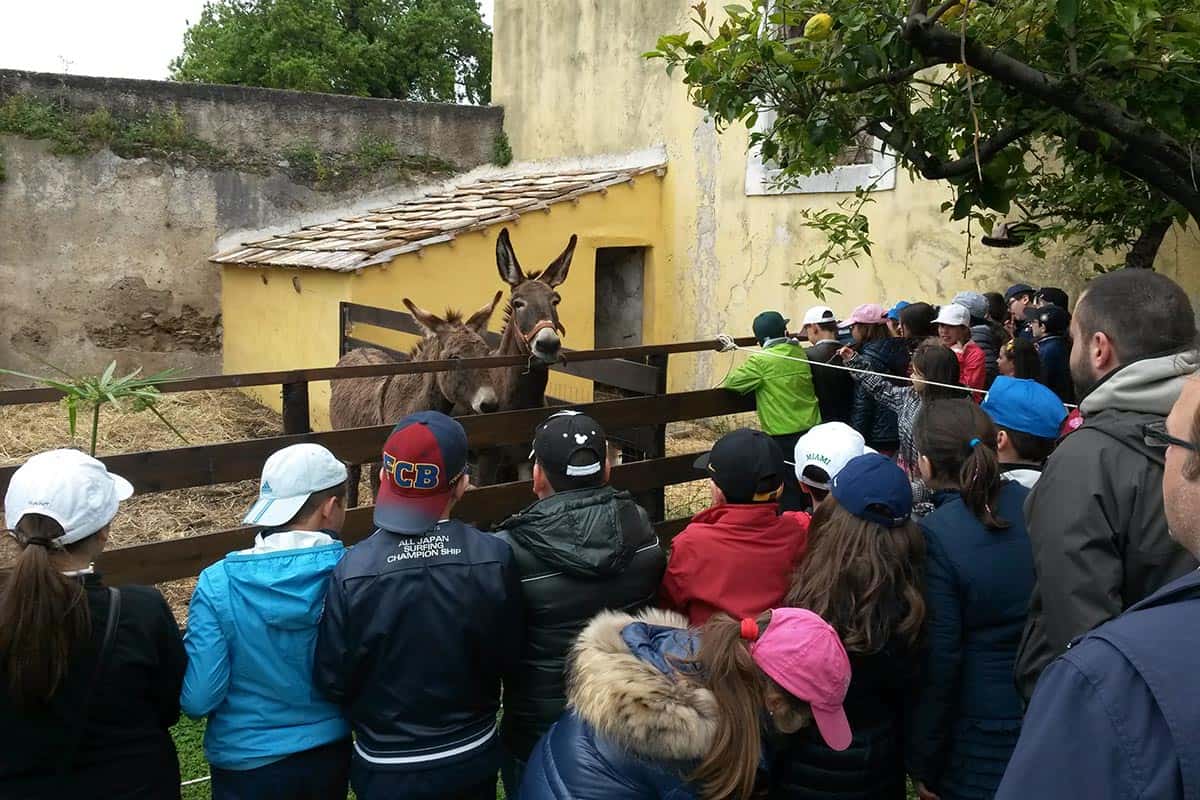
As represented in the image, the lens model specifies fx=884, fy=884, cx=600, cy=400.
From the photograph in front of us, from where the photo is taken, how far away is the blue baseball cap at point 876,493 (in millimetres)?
2342

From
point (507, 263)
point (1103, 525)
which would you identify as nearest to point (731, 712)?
point (1103, 525)

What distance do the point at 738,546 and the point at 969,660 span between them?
0.70m

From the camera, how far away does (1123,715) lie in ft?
3.34

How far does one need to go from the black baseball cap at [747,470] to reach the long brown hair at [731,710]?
34.7 inches

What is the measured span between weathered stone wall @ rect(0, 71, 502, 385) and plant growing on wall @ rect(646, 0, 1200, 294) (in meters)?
10.3

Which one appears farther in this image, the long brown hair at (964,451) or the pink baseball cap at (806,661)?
the long brown hair at (964,451)

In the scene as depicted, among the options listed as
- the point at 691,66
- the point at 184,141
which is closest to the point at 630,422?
the point at 691,66

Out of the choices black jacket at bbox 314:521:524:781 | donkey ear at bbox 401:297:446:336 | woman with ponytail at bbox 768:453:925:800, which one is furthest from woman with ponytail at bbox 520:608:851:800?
donkey ear at bbox 401:297:446:336

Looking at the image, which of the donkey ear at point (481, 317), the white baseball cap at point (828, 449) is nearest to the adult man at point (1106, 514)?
the white baseball cap at point (828, 449)

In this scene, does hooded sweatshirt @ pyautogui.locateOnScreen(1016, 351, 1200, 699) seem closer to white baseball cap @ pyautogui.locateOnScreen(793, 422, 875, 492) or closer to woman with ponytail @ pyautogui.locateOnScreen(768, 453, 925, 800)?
woman with ponytail @ pyautogui.locateOnScreen(768, 453, 925, 800)

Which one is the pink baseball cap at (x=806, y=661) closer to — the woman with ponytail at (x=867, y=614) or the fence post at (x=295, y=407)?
the woman with ponytail at (x=867, y=614)

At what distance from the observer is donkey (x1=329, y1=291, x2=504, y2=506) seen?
19.3ft

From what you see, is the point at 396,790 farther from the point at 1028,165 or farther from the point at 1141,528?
the point at 1028,165

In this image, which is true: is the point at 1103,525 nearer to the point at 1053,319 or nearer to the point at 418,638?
the point at 418,638
